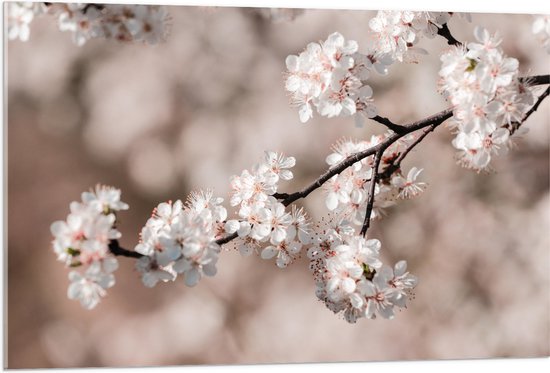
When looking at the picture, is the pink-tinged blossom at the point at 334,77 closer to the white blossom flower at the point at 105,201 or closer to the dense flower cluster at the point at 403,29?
the dense flower cluster at the point at 403,29

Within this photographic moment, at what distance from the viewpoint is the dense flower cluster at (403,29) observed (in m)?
2.23

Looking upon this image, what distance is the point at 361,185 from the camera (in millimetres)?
2154

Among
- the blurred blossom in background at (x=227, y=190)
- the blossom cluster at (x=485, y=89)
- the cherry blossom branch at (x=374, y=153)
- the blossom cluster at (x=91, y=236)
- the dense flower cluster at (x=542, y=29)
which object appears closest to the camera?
the blossom cluster at (x=91, y=236)

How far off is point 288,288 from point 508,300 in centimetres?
79

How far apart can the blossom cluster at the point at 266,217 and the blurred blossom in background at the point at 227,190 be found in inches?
8.9

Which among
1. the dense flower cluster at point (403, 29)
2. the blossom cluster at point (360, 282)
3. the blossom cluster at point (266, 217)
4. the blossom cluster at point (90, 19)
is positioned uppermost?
the blossom cluster at point (90, 19)

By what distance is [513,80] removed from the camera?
195 cm

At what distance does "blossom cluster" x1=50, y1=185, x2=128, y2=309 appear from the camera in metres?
1.75

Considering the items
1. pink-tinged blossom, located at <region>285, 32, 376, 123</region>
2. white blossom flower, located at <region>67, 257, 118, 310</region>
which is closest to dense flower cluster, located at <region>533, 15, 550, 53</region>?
pink-tinged blossom, located at <region>285, 32, 376, 123</region>

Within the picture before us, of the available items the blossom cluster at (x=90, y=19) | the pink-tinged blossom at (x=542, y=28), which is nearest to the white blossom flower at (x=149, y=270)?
the blossom cluster at (x=90, y=19)

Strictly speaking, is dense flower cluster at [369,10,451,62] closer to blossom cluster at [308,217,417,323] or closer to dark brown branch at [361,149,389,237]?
dark brown branch at [361,149,389,237]

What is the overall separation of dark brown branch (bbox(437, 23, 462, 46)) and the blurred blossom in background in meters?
0.13

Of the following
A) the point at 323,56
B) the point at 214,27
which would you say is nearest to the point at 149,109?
the point at 214,27

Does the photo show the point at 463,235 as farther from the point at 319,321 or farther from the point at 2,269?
the point at 2,269
